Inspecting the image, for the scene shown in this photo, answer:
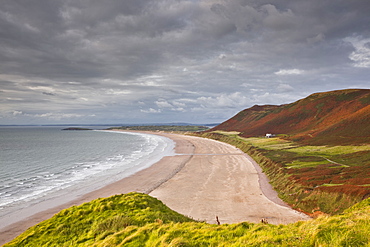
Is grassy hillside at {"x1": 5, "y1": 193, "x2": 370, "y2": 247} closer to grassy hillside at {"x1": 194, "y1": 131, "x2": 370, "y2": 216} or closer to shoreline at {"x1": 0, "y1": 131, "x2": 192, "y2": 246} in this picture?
grassy hillside at {"x1": 194, "y1": 131, "x2": 370, "y2": 216}

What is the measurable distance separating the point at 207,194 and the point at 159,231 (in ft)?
60.2

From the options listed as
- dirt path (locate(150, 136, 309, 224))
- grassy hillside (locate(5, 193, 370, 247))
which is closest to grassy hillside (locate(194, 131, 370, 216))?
dirt path (locate(150, 136, 309, 224))

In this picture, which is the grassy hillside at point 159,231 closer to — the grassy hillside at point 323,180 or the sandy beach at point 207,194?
the grassy hillside at point 323,180

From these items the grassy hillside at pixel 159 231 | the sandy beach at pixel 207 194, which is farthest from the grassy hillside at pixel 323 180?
the grassy hillside at pixel 159 231

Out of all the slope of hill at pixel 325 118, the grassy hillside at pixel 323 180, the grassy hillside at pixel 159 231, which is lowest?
the grassy hillside at pixel 323 180

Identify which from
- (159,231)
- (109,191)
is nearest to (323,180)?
(159,231)

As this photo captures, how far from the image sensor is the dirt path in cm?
1927

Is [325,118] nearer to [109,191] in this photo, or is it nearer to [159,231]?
[109,191]

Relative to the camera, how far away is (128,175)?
3731cm

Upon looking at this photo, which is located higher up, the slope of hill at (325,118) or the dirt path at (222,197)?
the slope of hill at (325,118)

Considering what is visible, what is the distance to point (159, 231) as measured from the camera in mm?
8406

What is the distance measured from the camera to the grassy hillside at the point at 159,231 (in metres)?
6.84

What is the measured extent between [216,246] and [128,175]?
32.2 meters

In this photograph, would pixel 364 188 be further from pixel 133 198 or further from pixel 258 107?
pixel 258 107
